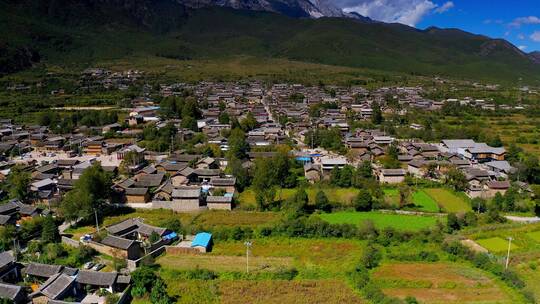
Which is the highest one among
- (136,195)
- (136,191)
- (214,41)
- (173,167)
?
(214,41)

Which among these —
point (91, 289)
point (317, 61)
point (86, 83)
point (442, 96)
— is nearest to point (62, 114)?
point (86, 83)

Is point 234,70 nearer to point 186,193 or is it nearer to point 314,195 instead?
point 314,195

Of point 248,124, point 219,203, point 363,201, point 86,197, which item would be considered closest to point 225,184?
point 219,203

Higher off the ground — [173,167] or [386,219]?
[173,167]

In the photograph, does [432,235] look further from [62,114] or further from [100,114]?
[62,114]

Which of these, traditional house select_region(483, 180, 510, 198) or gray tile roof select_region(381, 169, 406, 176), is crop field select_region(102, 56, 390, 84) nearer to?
gray tile roof select_region(381, 169, 406, 176)

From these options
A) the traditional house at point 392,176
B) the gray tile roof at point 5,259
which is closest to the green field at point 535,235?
the traditional house at point 392,176

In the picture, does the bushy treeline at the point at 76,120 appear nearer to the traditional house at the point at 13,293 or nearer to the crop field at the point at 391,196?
the traditional house at the point at 13,293
